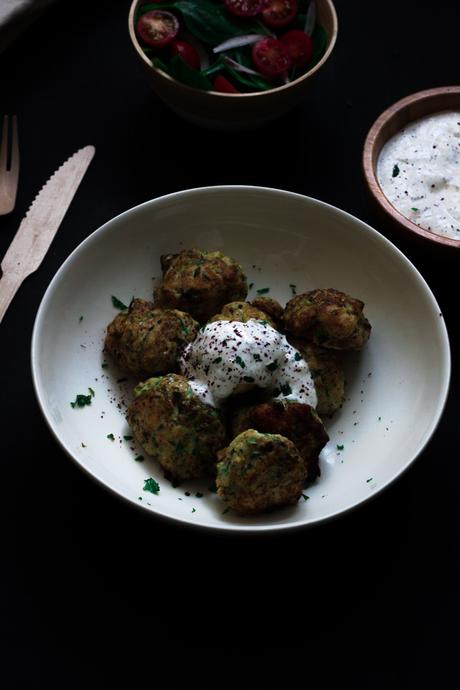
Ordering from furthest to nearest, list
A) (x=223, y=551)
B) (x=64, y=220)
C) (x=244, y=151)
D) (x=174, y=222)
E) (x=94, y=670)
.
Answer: (x=244, y=151)
(x=64, y=220)
(x=174, y=222)
(x=223, y=551)
(x=94, y=670)

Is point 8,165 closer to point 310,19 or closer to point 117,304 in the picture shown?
point 117,304

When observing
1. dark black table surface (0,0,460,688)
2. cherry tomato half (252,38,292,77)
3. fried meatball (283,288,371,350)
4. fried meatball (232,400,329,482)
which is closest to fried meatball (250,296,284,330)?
fried meatball (283,288,371,350)

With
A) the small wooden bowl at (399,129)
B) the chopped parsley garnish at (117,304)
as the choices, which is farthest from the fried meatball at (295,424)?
the small wooden bowl at (399,129)

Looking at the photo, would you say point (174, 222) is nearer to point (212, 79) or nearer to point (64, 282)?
point (64, 282)

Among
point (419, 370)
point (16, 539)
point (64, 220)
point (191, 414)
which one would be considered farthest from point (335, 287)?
point (16, 539)

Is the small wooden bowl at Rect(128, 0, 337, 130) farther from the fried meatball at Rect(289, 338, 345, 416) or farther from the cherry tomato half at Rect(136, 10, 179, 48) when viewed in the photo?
the fried meatball at Rect(289, 338, 345, 416)

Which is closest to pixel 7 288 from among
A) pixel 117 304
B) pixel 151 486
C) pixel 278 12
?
pixel 117 304
